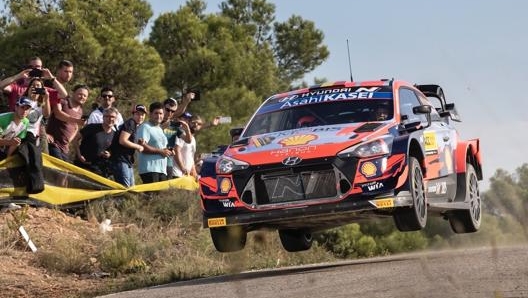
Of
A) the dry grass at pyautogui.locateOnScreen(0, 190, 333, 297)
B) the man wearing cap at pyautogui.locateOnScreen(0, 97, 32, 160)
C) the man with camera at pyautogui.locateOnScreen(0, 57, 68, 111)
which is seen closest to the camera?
the dry grass at pyautogui.locateOnScreen(0, 190, 333, 297)

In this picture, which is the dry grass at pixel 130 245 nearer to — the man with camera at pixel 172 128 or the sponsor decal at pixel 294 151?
the man with camera at pixel 172 128

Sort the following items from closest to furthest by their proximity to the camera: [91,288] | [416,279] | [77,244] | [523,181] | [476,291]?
[523,181]
[476,291]
[416,279]
[91,288]
[77,244]

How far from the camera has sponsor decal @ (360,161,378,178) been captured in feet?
29.5

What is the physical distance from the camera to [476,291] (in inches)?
A: 244

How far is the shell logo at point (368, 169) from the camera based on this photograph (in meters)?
8.99

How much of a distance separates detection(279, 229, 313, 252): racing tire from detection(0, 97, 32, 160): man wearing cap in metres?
3.77

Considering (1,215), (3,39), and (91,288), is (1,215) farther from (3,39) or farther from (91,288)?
(3,39)

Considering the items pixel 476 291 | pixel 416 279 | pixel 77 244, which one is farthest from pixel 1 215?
pixel 476 291

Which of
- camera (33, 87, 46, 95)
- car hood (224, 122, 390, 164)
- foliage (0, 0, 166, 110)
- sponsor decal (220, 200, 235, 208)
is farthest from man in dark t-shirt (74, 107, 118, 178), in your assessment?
foliage (0, 0, 166, 110)

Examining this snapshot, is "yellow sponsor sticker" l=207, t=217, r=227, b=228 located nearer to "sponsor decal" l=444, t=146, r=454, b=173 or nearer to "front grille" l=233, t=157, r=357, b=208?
"front grille" l=233, t=157, r=357, b=208

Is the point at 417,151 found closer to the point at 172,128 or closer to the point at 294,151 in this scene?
the point at 294,151

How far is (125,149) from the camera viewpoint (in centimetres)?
1415

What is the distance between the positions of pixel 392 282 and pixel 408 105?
3.84 metres

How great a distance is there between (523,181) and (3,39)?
23503mm
